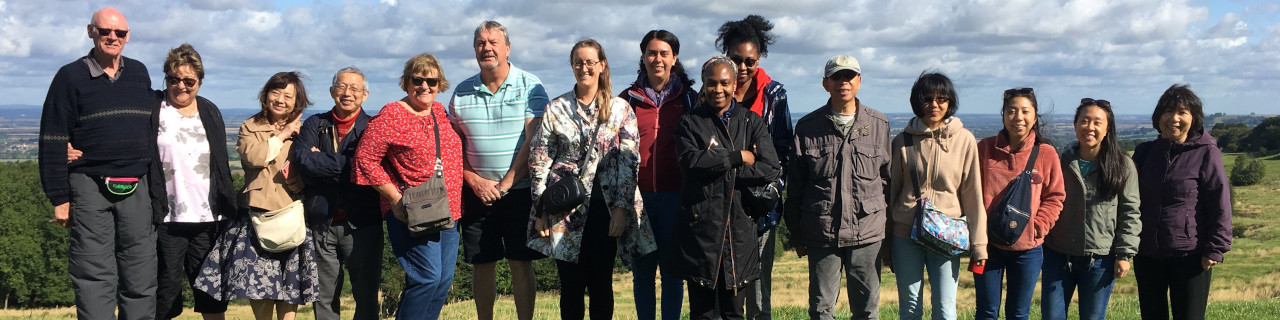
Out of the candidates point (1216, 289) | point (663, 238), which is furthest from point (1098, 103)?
point (1216, 289)

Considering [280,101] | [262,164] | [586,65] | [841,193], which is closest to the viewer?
[841,193]

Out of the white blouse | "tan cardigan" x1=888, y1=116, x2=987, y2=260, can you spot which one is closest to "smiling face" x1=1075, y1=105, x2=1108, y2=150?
"tan cardigan" x1=888, y1=116, x2=987, y2=260

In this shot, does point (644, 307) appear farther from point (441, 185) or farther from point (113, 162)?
point (113, 162)

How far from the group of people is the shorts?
2 cm

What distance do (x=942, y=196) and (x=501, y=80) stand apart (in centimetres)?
302

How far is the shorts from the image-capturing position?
18.4 feet

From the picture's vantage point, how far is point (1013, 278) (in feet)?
17.6

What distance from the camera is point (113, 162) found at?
532 centimetres

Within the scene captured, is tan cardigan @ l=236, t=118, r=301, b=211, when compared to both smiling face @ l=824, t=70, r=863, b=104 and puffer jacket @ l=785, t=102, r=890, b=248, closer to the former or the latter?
→ puffer jacket @ l=785, t=102, r=890, b=248

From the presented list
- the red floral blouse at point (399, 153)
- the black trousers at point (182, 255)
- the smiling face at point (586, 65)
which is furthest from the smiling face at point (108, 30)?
the smiling face at point (586, 65)

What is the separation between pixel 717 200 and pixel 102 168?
4031 millimetres

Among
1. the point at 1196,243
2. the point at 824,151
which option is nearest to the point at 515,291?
the point at 824,151

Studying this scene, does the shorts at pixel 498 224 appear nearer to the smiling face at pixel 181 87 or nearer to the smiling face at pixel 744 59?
the smiling face at pixel 744 59

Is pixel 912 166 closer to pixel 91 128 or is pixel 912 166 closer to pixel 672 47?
pixel 672 47
